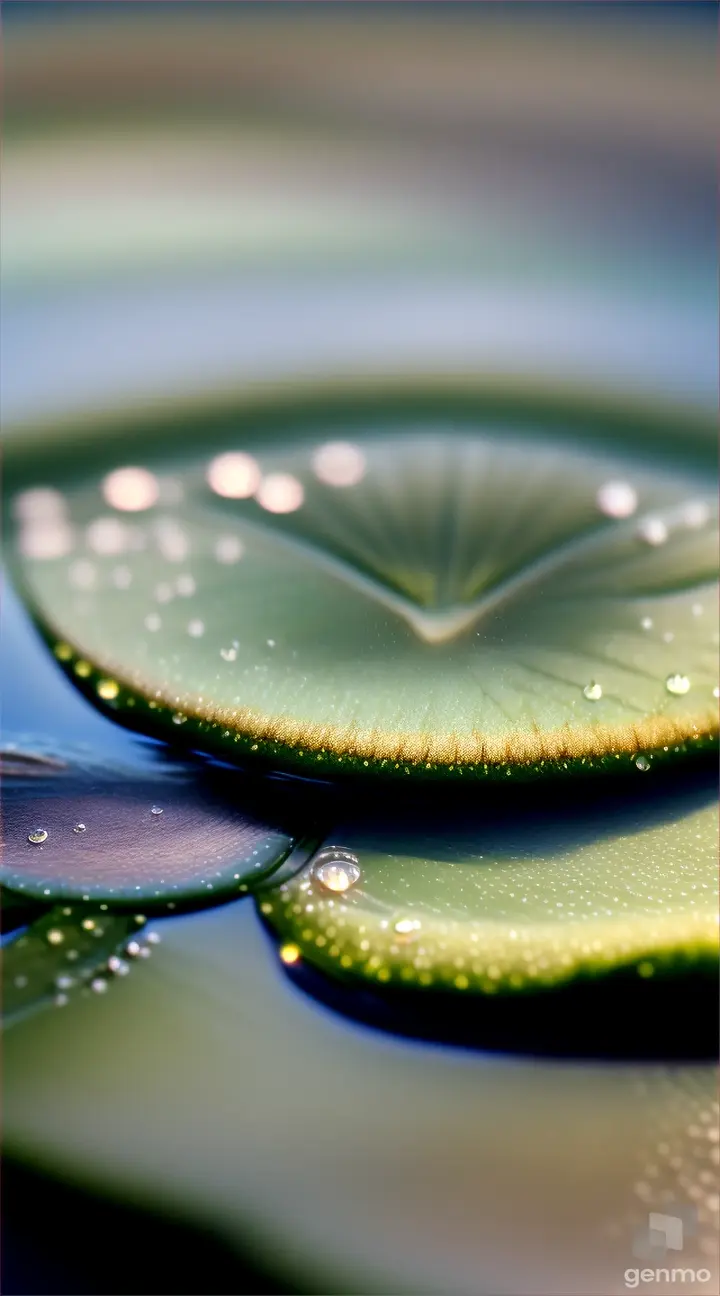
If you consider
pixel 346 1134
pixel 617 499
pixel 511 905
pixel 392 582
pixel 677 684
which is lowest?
pixel 346 1134

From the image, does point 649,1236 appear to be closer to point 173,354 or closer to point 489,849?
point 489,849

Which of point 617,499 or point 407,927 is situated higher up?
point 617,499

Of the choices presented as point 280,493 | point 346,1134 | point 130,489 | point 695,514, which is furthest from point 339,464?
point 346,1134

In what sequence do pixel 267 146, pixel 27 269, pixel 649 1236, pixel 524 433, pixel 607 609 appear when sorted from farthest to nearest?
1. pixel 267 146
2. pixel 27 269
3. pixel 524 433
4. pixel 607 609
5. pixel 649 1236

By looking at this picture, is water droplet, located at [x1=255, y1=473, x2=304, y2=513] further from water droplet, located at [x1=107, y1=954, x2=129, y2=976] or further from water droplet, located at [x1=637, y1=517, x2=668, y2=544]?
water droplet, located at [x1=107, y1=954, x2=129, y2=976]

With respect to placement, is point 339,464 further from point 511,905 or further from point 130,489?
point 511,905

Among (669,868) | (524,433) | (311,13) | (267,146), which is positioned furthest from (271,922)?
(311,13)

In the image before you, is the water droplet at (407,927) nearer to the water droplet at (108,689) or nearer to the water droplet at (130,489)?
the water droplet at (108,689)
